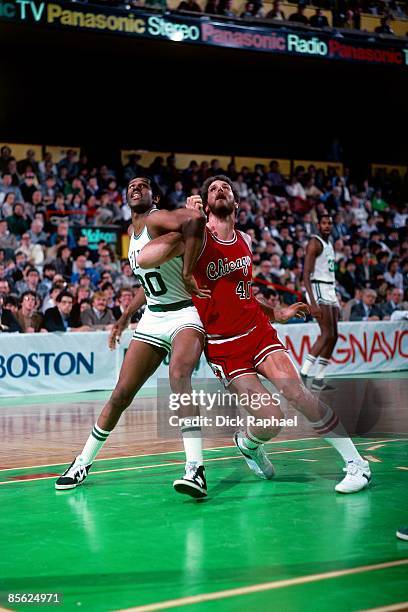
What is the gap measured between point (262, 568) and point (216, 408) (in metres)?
8.34

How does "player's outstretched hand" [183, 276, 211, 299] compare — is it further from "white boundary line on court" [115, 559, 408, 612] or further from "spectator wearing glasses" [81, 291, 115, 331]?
"spectator wearing glasses" [81, 291, 115, 331]

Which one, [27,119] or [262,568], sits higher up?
[27,119]

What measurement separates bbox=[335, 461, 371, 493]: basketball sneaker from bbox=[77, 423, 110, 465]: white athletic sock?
1.75 metres

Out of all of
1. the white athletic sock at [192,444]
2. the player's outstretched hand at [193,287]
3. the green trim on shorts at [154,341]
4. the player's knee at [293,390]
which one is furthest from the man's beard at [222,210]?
the white athletic sock at [192,444]

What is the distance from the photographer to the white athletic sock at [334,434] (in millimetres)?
7004

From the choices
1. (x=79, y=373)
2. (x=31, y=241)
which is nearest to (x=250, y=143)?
(x=31, y=241)

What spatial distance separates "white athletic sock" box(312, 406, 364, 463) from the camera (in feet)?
23.0

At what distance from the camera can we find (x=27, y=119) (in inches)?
901

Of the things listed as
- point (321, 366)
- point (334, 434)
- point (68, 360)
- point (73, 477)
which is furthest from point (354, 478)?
point (68, 360)

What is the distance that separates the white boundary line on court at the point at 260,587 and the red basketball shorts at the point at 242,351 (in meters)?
2.33

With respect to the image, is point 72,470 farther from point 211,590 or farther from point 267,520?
point 211,590

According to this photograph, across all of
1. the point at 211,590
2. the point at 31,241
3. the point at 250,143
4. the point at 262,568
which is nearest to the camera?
the point at 211,590

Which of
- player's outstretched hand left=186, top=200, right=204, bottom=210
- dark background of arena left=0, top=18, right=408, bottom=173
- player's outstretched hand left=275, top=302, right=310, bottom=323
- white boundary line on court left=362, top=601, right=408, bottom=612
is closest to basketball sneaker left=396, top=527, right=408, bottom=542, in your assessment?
white boundary line on court left=362, top=601, right=408, bottom=612

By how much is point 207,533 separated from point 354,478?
164cm
